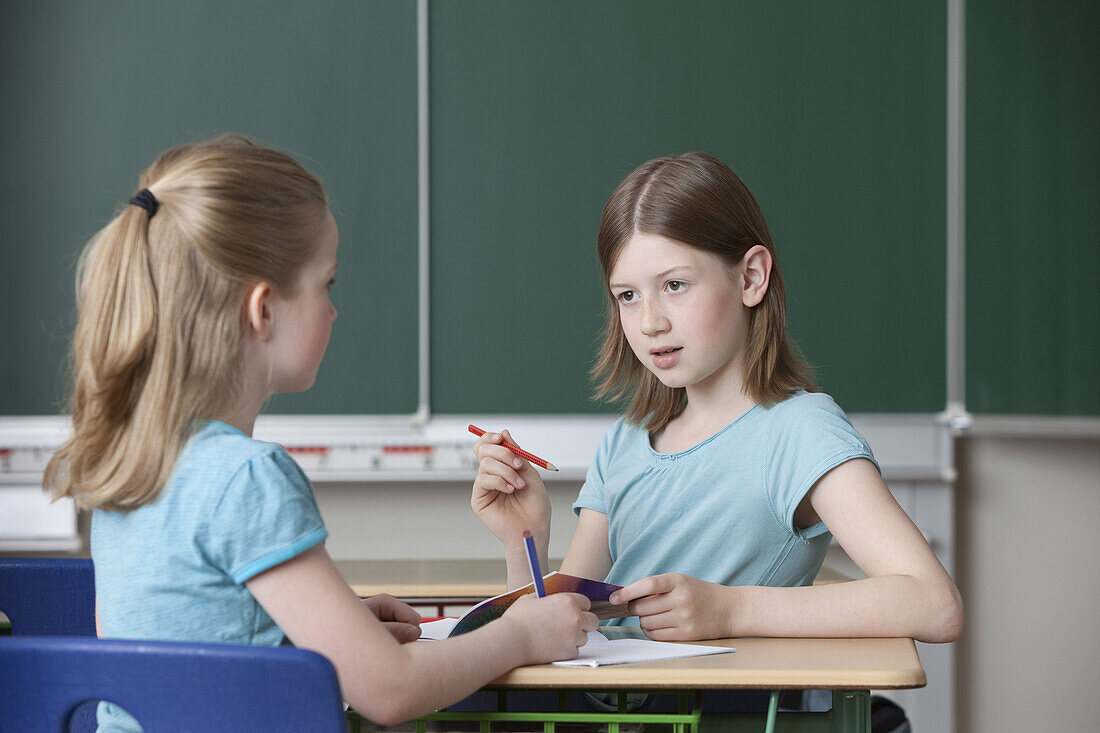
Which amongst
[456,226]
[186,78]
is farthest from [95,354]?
[186,78]

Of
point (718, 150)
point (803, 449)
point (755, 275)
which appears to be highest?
point (718, 150)

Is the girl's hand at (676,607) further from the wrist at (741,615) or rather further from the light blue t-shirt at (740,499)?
the light blue t-shirt at (740,499)

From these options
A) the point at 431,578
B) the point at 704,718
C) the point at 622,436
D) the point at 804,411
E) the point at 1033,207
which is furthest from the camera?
the point at 1033,207

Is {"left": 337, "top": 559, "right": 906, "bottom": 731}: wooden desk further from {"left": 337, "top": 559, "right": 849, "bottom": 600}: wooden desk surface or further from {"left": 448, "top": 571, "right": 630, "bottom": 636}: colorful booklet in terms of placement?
{"left": 337, "top": 559, "right": 849, "bottom": 600}: wooden desk surface

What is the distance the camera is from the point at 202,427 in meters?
1.04

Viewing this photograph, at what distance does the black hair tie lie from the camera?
3.47 ft

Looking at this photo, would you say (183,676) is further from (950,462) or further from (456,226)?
(950,462)

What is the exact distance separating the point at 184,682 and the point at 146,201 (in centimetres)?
49

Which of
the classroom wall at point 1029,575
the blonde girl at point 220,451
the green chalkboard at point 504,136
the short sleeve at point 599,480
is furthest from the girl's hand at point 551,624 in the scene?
the classroom wall at point 1029,575

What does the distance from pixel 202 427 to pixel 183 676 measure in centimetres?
28

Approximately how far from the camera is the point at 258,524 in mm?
952

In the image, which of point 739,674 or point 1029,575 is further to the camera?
point 1029,575

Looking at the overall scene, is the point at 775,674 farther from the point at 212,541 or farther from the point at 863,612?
the point at 212,541

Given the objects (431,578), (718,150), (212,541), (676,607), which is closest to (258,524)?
(212,541)
